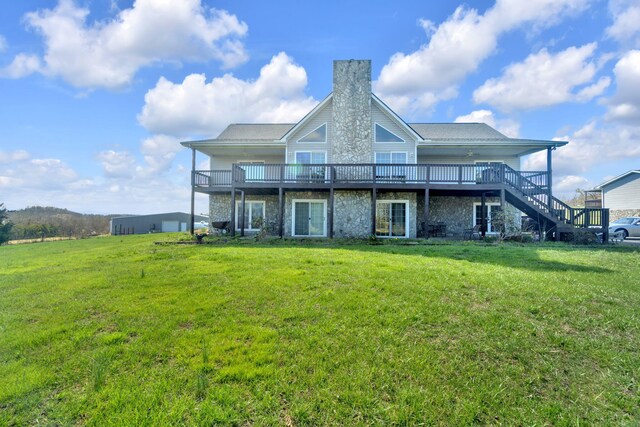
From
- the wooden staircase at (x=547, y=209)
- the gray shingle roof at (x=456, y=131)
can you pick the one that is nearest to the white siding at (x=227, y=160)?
the gray shingle roof at (x=456, y=131)

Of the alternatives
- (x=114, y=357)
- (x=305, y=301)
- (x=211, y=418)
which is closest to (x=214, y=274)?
(x=305, y=301)

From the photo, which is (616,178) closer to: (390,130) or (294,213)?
(390,130)

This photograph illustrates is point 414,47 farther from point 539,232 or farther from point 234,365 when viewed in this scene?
point 234,365

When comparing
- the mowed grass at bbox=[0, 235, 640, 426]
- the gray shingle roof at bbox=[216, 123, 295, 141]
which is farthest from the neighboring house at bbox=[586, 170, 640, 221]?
the mowed grass at bbox=[0, 235, 640, 426]

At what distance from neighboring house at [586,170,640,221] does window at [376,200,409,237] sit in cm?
2406

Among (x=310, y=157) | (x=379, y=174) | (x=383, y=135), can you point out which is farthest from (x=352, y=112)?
(x=379, y=174)

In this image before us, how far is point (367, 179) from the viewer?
15703mm

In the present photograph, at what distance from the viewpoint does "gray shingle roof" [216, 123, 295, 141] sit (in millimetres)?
20411

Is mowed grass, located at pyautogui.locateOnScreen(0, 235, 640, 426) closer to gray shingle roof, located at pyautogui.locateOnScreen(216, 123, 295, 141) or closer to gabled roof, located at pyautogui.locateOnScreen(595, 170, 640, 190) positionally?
gray shingle roof, located at pyautogui.locateOnScreen(216, 123, 295, 141)

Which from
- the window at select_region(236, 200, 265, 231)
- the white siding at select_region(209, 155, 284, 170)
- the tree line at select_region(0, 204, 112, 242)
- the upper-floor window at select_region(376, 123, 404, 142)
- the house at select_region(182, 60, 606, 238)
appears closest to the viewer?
the house at select_region(182, 60, 606, 238)

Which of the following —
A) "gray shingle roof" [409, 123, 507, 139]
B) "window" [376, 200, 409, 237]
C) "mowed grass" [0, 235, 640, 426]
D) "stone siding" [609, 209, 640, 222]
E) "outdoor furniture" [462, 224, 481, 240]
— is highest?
"gray shingle roof" [409, 123, 507, 139]

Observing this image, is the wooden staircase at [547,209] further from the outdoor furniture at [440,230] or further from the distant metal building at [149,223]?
the distant metal building at [149,223]

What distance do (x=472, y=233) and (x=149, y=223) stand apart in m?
27.0

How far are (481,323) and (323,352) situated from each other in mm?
2316
